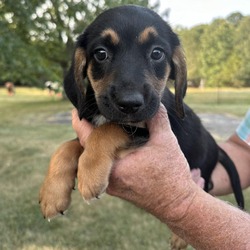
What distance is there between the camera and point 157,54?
2.33 m

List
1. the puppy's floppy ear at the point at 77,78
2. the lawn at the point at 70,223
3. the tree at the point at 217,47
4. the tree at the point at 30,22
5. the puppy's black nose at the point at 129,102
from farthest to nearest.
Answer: the tree at the point at 217,47
the tree at the point at 30,22
the lawn at the point at 70,223
the puppy's floppy ear at the point at 77,78
the puppy's black nose at the point at 129,102

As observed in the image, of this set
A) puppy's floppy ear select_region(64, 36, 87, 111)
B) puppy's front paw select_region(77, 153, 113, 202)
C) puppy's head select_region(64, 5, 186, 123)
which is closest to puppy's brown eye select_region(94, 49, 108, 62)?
puppy's head select_region(64, 5, 186, 123)

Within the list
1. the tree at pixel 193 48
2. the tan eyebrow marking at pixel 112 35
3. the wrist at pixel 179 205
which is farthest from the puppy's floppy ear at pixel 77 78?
the tree at pixel 193 48

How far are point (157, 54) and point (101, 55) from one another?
1.07ft

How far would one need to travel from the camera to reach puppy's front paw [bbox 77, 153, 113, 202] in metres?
1.91

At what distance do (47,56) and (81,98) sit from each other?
16240 mm

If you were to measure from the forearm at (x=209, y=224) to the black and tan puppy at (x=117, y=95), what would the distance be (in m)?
0.41

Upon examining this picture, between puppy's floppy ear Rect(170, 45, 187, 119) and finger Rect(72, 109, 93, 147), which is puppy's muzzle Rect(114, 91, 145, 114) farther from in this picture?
puppy's floppy ear Rect(170, 45, 187, 119)

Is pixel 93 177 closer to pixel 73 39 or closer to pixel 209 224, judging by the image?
pixel 209 224

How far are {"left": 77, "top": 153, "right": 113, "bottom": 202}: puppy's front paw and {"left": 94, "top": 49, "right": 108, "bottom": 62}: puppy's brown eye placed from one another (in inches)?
24.4

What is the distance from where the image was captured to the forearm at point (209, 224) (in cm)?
191

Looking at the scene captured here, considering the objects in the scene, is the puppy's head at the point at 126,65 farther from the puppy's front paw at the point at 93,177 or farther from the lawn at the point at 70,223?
the lawn at the point at 70,223

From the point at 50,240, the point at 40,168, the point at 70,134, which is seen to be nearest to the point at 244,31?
the point at 70,134

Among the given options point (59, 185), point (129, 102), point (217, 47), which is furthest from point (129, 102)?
point (217, 47)
